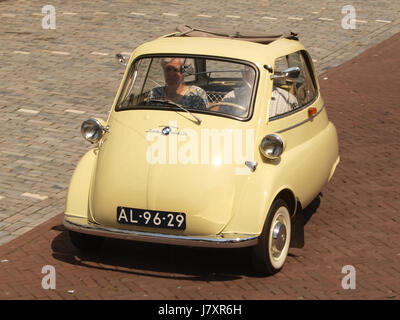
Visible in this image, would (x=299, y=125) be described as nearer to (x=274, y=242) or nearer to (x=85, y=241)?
(x=274, y=242)

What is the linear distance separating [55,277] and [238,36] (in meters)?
2.97

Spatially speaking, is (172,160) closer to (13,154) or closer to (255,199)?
(255,199)

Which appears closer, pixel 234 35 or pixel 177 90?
pixel 177 90

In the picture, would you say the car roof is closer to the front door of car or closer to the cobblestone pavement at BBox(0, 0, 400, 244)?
the front door of car

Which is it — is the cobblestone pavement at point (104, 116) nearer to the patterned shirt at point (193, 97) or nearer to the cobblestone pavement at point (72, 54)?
the cobblestone pavement at point (72, 54)

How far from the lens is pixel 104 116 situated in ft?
39.5

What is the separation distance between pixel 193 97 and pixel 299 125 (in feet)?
3.50

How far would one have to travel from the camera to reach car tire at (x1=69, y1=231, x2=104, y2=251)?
7.82 metres

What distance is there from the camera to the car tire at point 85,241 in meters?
7.82

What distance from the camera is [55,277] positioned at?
7.45m

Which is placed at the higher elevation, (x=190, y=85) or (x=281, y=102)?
(x=190, y=85)

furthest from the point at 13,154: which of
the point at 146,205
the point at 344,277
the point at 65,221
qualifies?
the point at 344,277

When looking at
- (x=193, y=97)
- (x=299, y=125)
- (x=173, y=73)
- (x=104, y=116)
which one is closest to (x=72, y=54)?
(x=104, y=116)

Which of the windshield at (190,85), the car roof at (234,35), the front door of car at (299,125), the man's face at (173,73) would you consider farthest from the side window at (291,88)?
the man's face at (173,73)
